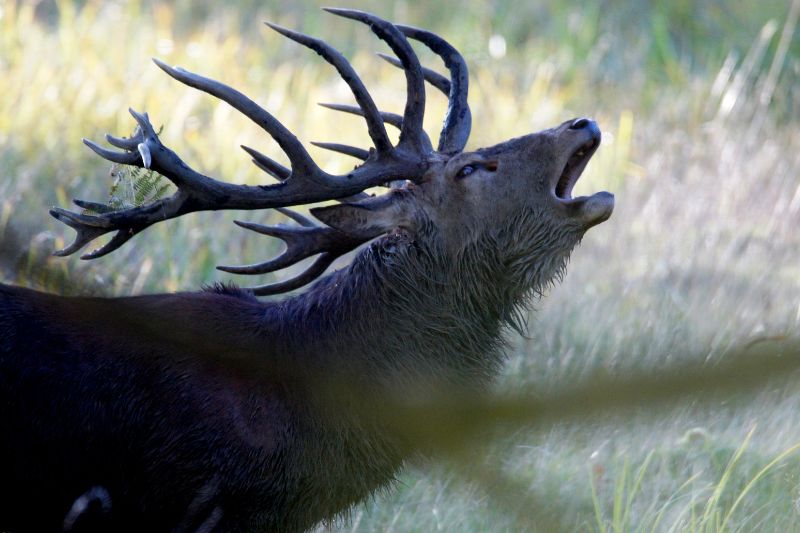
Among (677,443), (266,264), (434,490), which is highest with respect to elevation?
(266,264)

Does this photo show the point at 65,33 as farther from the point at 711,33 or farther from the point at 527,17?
the point at 711,33

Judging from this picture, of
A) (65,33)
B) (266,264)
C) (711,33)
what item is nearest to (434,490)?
(266,264)

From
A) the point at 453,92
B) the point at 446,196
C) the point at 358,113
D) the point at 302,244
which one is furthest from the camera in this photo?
the point at 358,113

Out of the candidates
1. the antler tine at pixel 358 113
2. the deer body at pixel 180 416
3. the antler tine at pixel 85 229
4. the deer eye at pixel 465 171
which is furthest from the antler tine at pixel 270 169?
the antler tine at pixel 358 113

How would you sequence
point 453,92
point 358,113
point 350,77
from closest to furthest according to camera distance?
point 350,77 < point 453,92 < point 358,113

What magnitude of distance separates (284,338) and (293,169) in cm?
51

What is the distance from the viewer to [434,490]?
4.41m

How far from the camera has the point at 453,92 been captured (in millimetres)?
3965

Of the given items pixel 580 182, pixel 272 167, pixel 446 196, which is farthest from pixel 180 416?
pixel 580 182

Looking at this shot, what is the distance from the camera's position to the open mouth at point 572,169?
3.66 m

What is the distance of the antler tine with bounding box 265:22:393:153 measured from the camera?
3393mm

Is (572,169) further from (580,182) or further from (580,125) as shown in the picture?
(580,182)

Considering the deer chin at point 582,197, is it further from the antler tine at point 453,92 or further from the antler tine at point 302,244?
the antler tine at point 302,244

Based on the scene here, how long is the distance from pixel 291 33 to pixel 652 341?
261 cm
